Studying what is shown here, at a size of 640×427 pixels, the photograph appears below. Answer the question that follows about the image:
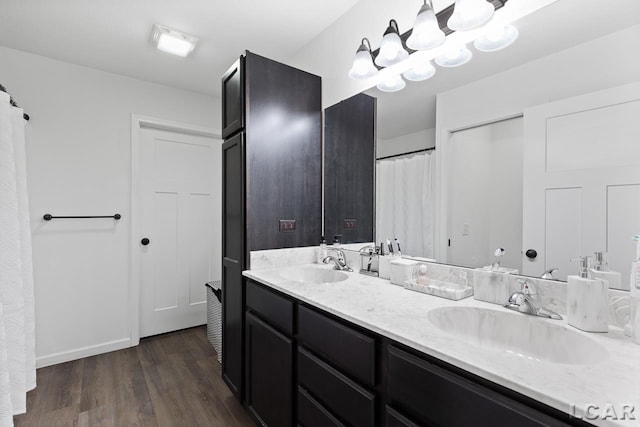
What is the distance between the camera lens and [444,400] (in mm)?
714

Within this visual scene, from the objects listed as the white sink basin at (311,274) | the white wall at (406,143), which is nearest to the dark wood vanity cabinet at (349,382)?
the white sink basin at (311,274)

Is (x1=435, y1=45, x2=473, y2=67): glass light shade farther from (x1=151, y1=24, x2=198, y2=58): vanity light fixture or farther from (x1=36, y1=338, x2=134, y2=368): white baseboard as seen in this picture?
(x1=36, y1=338, x2=134, y2=368): white baseboard

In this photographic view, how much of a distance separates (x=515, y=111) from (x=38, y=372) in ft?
11.6

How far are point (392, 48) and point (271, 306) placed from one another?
143 cm

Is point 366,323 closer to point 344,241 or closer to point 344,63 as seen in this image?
point 344,241


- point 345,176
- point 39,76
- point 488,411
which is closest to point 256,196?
point 345,176

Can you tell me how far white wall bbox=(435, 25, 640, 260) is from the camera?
928 millimetres

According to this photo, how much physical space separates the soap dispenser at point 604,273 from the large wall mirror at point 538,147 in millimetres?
18

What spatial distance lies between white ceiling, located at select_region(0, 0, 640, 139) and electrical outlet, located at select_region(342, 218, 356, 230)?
591 mm

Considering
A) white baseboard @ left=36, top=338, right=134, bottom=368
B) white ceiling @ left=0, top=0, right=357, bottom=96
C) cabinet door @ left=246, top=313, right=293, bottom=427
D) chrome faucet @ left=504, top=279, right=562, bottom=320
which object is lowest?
white baseboard @ left=36, top=338, right=134, bottom=368

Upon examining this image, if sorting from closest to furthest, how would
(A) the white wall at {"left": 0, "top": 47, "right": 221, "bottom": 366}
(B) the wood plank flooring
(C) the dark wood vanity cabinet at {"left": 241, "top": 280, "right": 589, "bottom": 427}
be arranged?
(C) the dark wood vanity cabinet at {"left": 241, "top": 280, "right": 589, "bottom": 427}
(B) the wood plank flooring
(A) the white wall at {"left": 0, "top": 47, "right": 221, "bottom": 366}

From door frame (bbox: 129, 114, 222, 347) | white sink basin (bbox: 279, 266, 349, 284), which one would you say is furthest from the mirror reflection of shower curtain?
door frame (bbox: 129, 114, 222, 347)

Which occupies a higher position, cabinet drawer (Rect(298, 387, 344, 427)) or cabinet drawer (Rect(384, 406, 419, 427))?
cabinet drawer (Rect(384, 406, 419, 427))

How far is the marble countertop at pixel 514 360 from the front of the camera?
54 cm
